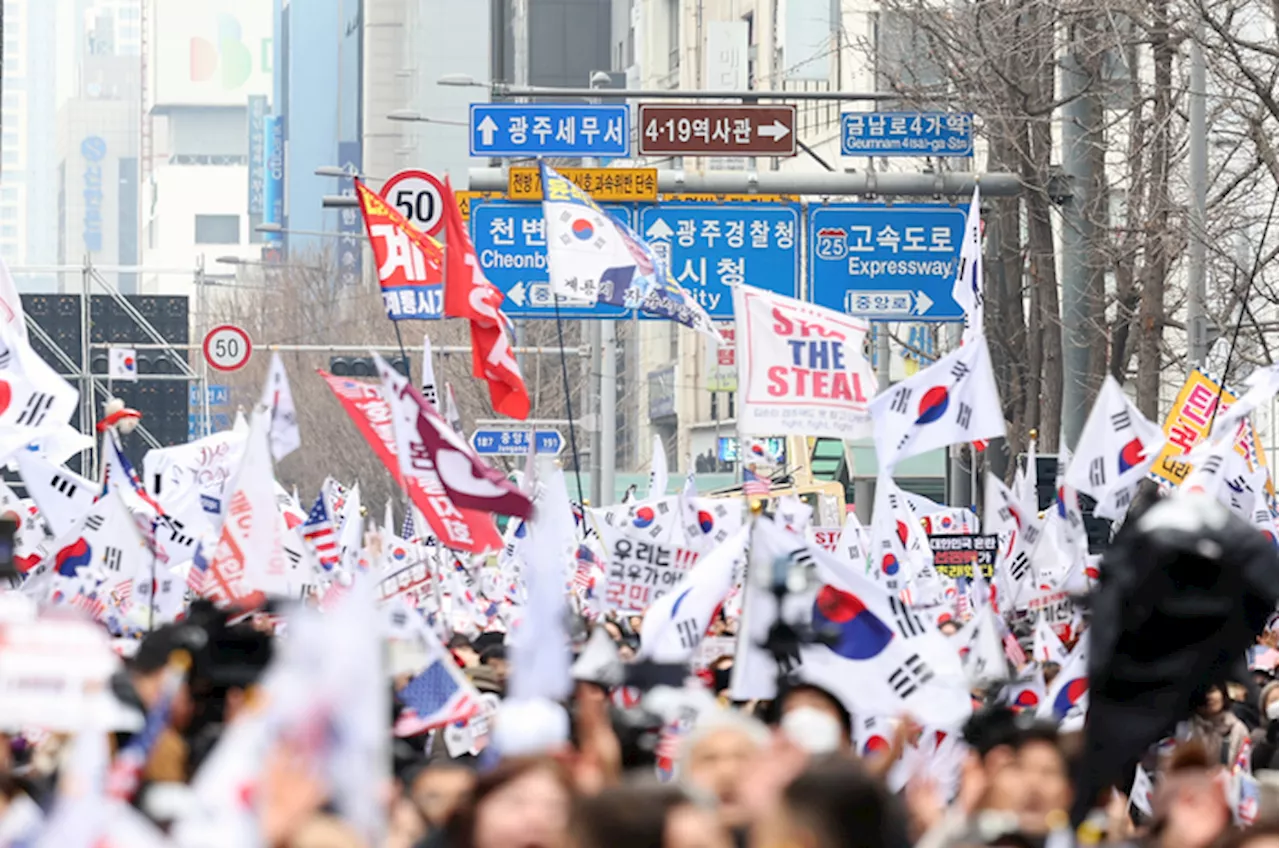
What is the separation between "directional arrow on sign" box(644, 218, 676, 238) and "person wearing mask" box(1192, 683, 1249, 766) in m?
14.8

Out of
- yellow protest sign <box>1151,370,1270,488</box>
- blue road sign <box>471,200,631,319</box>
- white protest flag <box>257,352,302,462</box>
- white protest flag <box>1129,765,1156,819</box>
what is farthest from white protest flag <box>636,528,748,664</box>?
blue road sign <box>471,200,631,319</box>

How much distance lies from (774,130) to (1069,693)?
49.0 feet

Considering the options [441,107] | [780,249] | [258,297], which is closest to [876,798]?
[780,249]

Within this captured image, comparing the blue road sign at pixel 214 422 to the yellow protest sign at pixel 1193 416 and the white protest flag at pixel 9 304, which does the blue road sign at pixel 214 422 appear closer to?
the white protest flag at pixel 9 304

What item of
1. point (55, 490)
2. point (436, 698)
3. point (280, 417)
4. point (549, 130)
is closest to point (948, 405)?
point (280, 417)

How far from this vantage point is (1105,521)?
21578 mm

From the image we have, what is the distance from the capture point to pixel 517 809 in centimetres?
557

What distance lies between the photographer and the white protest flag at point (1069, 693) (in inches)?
372

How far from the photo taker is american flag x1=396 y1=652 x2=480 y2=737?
358 inches

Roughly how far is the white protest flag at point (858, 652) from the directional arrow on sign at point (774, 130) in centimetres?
1483

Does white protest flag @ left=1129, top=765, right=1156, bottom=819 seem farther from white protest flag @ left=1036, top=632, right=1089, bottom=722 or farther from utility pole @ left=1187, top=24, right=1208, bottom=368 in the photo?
utility pole @ left=1187, top=24, right=1208, bottom=368

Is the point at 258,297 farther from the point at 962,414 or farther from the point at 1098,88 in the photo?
the point at 962,414

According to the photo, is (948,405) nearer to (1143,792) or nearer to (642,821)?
(1143,792)

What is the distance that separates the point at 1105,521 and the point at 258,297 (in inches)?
2650
